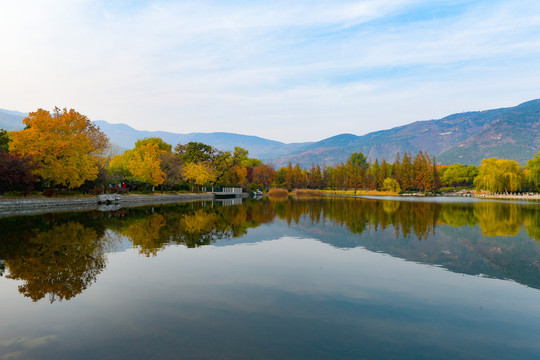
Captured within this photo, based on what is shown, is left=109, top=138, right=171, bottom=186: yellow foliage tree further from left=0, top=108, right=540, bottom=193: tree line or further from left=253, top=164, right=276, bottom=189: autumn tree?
left=253, top=164, right=276, bottom=189: autumn tree

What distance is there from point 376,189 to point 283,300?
124 m

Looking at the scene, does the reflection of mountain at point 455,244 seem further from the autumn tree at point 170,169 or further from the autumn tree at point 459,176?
the autumn tree at point 459,176

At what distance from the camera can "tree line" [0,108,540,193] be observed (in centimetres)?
3794

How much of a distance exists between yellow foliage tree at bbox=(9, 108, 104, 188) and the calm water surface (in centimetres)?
2523

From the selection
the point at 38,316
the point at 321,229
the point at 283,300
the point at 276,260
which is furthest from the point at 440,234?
the point at 38,316

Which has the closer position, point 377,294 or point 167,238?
point 377,294

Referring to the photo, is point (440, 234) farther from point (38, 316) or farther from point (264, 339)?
point (38, 316)

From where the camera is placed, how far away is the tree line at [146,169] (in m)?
37.9

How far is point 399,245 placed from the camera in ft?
54.2

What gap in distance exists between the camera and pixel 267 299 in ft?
28.4

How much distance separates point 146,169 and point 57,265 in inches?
1984

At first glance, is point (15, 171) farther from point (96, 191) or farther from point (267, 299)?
point (267, 299)

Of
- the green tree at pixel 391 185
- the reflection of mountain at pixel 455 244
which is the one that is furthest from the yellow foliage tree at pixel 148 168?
the green tree at pixel 391 185

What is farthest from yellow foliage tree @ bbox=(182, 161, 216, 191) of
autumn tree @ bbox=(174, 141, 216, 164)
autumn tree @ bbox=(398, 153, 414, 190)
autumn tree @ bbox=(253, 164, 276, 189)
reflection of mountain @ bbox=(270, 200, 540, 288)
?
autumn tree @ bbox=(398, 153, 414, 190)
